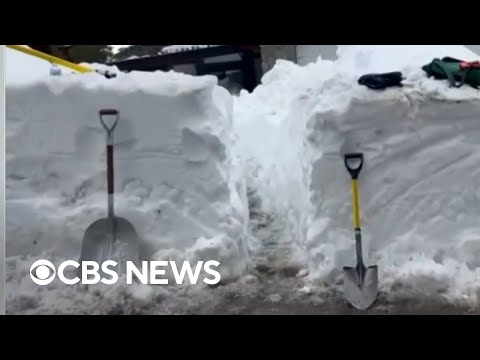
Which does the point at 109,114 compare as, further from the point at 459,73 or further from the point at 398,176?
the point at 459,73

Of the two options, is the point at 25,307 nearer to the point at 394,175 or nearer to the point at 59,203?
the point at 59,203

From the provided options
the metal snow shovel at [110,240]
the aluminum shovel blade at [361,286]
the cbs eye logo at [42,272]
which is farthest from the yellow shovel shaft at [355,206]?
the cbs eye logo at [42,272]

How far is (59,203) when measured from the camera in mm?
4691

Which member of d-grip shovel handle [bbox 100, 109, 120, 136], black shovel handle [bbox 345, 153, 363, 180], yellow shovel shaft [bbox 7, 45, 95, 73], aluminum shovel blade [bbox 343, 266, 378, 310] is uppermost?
yellow shovel shaft [bbox 7, 45, 95, 73]

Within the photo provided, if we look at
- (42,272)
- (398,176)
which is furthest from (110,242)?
(398,176)

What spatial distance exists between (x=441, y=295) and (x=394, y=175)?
101cm

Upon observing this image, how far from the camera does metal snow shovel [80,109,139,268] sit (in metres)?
4.50

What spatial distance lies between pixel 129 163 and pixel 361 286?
2.02 m

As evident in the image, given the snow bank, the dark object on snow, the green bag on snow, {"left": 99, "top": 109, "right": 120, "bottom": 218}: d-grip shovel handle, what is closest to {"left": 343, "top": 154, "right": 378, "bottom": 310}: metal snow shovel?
the snow bank

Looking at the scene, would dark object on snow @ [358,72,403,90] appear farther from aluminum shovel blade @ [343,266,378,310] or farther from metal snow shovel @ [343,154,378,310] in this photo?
aluminum shovel blade @ [343,266,378,310]

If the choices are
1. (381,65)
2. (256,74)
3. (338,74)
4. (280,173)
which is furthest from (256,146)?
(256,74)

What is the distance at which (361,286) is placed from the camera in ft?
13.9

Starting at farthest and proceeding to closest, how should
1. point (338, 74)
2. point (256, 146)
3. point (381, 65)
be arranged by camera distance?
1. point (256, 146)
2. point (381, 65)
3. point (338, 74)

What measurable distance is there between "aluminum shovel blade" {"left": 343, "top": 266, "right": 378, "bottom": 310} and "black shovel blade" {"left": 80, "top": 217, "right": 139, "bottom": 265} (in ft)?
5.16
